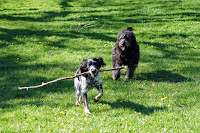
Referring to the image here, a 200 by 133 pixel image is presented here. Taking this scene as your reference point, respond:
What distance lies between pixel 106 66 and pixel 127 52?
1477 millimetres

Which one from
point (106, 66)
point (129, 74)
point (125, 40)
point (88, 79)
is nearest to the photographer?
point (88, 79)

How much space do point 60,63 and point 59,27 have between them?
575 centimetres

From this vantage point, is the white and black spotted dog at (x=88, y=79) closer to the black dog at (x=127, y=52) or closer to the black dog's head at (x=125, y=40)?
the black dog's head at (x=125, y=40)

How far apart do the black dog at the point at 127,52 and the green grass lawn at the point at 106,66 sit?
13.7 inches

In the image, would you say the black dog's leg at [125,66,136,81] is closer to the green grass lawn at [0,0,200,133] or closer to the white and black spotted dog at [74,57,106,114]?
the green grass lawn at [0,0,200,133]

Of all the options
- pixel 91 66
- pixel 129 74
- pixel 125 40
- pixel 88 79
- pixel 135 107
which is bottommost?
pixel 135 107

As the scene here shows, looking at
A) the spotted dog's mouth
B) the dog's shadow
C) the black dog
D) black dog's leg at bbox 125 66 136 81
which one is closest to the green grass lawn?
the dog's shadow

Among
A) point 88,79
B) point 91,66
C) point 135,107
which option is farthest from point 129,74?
point 91,66

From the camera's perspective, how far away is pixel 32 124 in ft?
15.9

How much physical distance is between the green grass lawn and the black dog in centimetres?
35

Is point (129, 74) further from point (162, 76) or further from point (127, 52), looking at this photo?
point (162, 76)

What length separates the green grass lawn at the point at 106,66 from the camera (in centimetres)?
492

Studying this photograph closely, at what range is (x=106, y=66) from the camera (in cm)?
904

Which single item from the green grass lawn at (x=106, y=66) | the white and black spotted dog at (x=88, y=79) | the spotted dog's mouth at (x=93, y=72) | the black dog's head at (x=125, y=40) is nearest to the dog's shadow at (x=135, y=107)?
the green grass lawn at (x=106, y=66)
